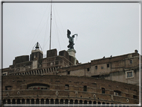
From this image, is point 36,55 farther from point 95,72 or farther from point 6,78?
point 6,78

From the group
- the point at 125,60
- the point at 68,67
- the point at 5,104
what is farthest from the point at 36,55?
the point at 5,104

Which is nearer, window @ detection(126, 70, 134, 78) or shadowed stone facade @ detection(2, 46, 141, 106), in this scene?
shadowed stone facade @ detection(2, 46, 141, 106)

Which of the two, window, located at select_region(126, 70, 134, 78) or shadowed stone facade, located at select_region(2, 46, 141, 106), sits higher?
window, located at select_region(126, 70, 134, 78)

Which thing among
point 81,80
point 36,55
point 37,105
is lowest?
point 37,105

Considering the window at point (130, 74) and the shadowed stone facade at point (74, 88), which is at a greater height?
the window at point (130, 74)

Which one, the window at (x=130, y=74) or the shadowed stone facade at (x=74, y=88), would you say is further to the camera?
the window at (x=130, y=74)

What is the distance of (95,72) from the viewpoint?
5866 centimetres

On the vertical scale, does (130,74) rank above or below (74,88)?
above

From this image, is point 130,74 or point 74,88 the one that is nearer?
point 74,88

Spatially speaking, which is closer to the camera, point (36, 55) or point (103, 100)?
point (103, 100)

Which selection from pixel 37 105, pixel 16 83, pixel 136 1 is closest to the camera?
pixel 136 1

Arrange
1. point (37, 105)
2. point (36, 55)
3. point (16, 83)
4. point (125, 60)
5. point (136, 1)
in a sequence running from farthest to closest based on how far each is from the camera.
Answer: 1. point (36, 55)
2. point (125, 60)
3. point (16, 83)
4. point (37, 105)
5. point (136, 1)

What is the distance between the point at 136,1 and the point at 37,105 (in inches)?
631

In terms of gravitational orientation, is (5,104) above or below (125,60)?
below
